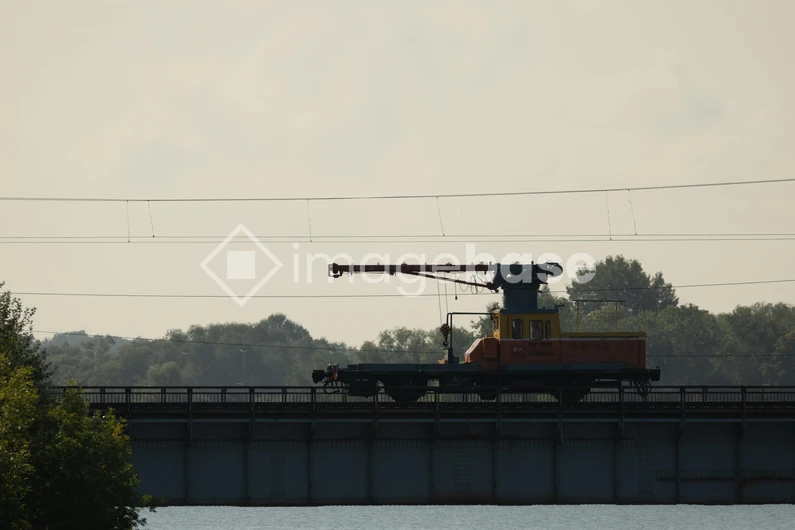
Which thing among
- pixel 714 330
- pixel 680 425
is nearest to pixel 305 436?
pixel 680 425

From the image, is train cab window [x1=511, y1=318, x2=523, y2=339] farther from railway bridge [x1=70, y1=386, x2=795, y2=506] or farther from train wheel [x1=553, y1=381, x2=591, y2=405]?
railway bridge [x1=70, y1=386, x2=795, y2=506]

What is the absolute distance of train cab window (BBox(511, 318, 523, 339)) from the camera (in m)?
55.7

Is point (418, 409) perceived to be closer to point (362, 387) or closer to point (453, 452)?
point (453, 452)

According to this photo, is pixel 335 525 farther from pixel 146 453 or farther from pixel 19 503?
pixel 19 503

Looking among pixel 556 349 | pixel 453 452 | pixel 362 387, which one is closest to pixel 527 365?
pixel 556 349

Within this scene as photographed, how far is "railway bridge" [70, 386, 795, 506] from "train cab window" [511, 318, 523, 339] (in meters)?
8.65

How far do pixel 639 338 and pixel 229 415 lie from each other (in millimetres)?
19728

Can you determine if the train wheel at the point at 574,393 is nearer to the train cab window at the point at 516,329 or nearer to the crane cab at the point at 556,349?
the crane cab at the point at 556,349

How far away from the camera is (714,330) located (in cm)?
18212

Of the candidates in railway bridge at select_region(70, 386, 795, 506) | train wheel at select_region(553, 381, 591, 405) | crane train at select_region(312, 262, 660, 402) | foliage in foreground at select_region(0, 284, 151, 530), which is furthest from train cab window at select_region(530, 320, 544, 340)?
foliage in foreground at select_region(0, 284, 151, 530)

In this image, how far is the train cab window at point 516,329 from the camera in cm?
5569

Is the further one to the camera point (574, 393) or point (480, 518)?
point (480, 518)

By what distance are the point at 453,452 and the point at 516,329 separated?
36.0ft

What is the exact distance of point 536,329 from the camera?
183ft
